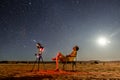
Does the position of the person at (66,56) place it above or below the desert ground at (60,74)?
above

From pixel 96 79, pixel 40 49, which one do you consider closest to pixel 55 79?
pixel 96 79

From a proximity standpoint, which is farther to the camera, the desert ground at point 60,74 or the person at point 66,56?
the person at point 66,56

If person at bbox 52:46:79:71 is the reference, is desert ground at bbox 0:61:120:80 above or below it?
below

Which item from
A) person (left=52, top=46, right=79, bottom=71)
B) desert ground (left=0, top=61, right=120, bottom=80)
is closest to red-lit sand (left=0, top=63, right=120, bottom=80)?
desert ground (left=0, top=61, right=120, bottom=80)

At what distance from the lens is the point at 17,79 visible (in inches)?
535

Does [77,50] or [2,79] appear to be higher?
[77,50]

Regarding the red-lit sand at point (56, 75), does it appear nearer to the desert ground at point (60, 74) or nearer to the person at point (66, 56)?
the desert ground at point (60, 74)

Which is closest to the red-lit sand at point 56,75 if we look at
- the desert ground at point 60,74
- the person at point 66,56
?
the desert ground at point 60,74

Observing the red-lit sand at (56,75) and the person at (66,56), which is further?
the person at (66,56)

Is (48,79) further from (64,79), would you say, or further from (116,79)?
(116,79)

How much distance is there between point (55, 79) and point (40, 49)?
5.87m

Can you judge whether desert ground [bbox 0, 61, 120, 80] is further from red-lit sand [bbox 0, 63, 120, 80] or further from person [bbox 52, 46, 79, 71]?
person [bbox 52, 46, 79, 71]

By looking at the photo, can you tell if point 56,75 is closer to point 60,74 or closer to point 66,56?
point 60,74

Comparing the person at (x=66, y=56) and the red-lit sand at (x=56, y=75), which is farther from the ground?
the person at (x=66, y=56)
